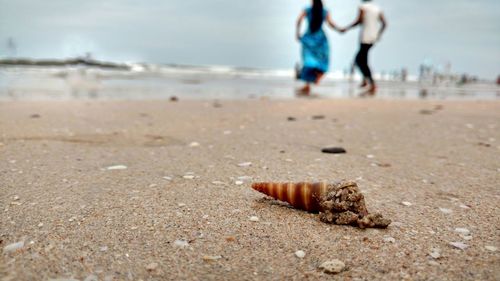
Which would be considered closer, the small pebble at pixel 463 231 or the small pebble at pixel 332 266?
the small pebble at pixel 332 266

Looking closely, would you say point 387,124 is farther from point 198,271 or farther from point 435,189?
point 198,271

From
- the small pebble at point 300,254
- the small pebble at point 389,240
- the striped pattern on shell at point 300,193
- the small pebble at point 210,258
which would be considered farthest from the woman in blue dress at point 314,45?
the small pebble at point 210,258

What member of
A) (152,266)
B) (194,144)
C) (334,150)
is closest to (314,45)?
(194,144)

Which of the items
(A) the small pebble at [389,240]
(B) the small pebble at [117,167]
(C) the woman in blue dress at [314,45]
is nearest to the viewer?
(A) the small pebble at [389,240]

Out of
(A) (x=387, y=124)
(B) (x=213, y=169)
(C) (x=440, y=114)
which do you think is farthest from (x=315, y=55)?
(B) (x=213, y=169)

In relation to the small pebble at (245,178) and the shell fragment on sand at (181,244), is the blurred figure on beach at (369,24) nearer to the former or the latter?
the small pebble at (245,178)

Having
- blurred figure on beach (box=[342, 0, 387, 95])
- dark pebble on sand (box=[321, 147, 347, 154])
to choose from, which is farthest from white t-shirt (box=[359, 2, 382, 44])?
dark pebble on sand (box=[321, 147, 347, 154])
